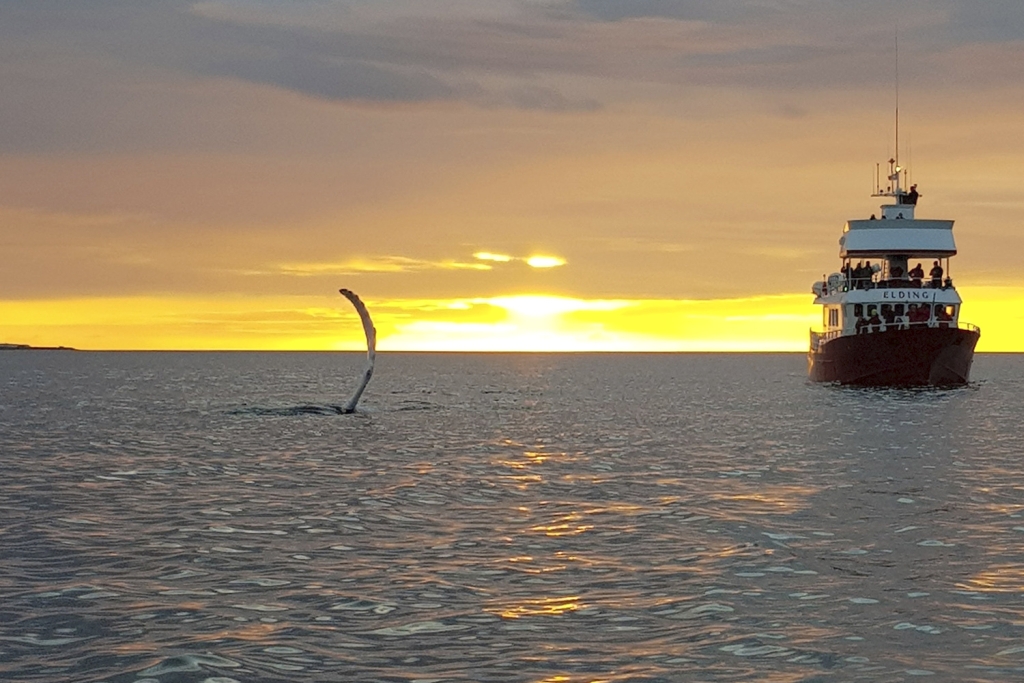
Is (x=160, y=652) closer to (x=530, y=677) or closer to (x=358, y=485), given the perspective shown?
(x=530, y=677)

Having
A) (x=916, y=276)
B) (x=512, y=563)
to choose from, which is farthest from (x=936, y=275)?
(x=512, y=563)

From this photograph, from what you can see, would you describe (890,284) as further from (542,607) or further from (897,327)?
(542,607)

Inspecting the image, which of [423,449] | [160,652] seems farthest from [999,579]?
[423,449]

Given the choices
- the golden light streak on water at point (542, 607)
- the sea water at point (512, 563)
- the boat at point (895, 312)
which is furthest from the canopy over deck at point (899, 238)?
the golden light streak on water at point (542, 607)

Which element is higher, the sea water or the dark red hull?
the dark red hull

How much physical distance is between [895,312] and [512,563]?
73796 millimetres

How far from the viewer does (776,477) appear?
32.8 m

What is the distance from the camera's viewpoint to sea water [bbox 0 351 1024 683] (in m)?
13.4

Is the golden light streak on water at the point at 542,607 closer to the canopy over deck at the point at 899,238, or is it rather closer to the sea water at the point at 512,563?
the sea water at the point at 512,563

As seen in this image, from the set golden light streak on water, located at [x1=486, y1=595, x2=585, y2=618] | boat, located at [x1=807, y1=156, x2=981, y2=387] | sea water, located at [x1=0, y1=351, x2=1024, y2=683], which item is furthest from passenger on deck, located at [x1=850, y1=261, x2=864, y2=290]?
golden light streak on water, located at [x1=486, y1=595, x2=585, y2=618]

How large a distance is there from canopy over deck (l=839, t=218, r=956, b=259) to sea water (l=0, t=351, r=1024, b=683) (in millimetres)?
50306

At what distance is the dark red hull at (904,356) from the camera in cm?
8088

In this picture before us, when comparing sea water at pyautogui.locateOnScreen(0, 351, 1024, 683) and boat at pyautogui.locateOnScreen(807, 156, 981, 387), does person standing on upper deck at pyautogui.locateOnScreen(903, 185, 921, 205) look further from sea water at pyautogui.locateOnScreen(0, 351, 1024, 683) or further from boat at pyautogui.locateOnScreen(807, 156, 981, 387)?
sea water at pyautogui.locateOnScreen(0, 351, 1024, 683)

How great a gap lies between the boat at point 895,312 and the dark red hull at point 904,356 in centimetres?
6
